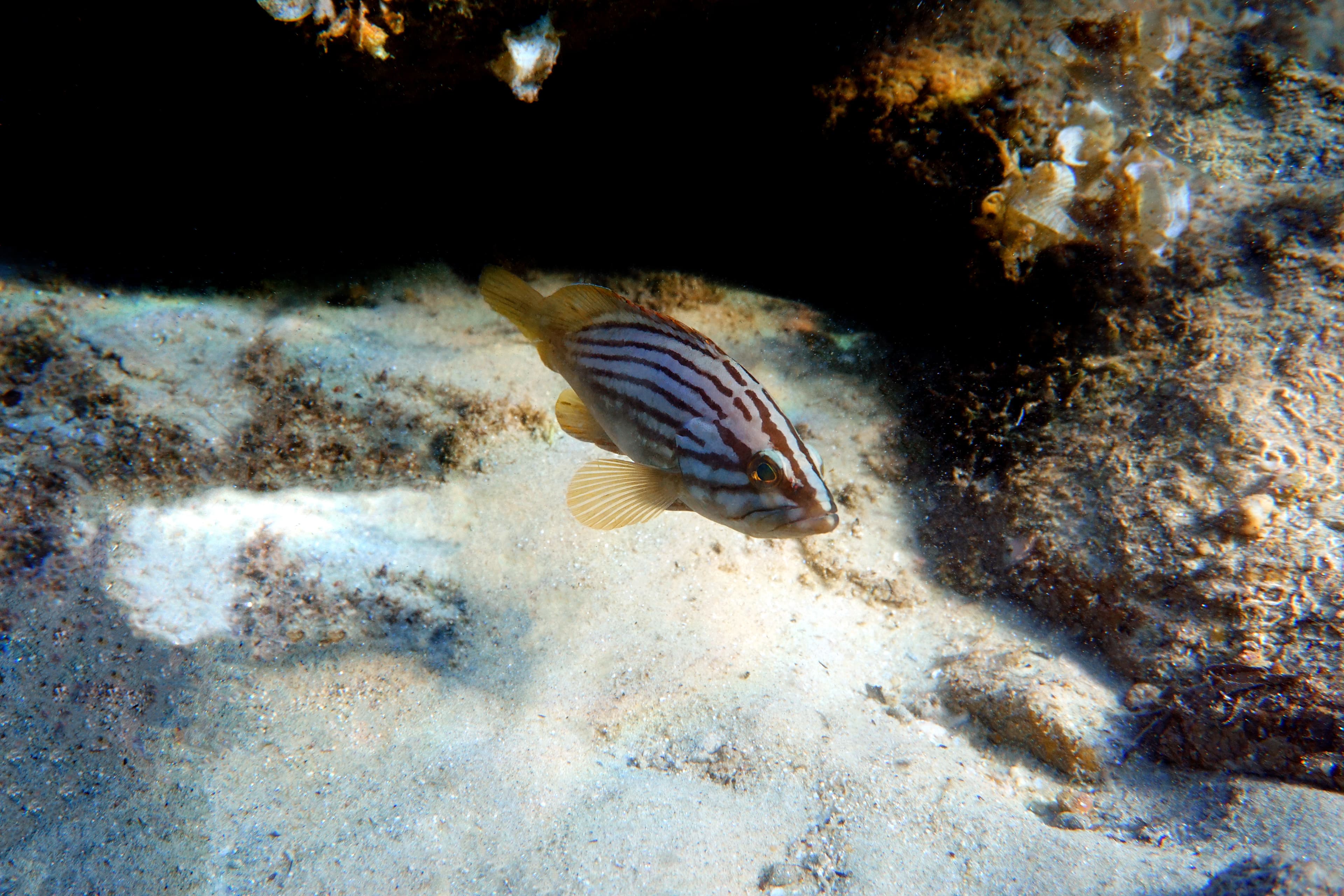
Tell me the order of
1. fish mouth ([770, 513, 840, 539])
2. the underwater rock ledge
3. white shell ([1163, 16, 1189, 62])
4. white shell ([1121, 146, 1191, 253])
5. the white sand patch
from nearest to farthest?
fish mouth ([770, 513, 840, 539]) < the underwater rock ledge < the white sand patch < white shell ([1121, 146, 1191, 253]) < white shell ([1163, 16, 1189, 62])

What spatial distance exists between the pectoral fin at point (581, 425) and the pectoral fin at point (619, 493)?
11.5 inches

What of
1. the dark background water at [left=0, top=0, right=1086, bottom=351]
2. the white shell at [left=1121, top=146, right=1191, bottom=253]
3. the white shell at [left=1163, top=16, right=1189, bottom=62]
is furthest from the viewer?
the white shell at [left=1163, top=16, right=1189, bottom=62]

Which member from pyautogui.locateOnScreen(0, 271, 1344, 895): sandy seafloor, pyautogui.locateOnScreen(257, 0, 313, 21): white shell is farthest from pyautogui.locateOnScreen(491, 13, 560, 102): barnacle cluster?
pyautogui.locateOnScreen(0, 271, 1344, 895): sandy seafloor

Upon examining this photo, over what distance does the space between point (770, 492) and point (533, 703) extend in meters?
1.69

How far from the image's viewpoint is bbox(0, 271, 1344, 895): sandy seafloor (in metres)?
2.06

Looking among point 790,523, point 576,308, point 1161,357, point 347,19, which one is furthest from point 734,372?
point 1161,357

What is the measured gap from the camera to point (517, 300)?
2.56 metres

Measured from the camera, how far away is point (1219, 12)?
345 centimetres

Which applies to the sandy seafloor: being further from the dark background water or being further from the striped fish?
the striped fish

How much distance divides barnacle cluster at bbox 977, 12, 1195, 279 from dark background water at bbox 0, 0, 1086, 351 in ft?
0.80

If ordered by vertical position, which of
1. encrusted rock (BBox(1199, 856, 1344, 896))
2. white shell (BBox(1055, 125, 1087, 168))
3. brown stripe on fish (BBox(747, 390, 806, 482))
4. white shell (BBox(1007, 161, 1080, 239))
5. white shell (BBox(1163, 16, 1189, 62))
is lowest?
encrusted rock (BBox(1199, 856, 1344, 896))

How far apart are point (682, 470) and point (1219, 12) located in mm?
4604

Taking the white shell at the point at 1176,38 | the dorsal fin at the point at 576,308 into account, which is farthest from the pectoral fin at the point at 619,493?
the white shell at the point at 1176,38

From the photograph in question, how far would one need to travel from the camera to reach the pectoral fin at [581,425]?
105 inches
